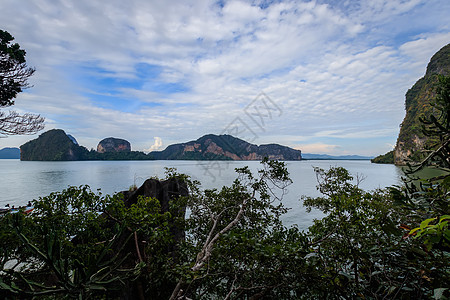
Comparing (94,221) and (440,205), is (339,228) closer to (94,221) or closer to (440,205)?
(440,205)

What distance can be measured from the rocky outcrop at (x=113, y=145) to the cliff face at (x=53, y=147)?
19.5 meters

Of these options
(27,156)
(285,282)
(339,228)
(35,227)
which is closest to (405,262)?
(339,228)

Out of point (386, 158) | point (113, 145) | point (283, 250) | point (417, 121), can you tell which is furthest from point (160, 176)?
point (113, 145)

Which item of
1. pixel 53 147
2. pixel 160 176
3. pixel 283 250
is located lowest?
pixel 160 176

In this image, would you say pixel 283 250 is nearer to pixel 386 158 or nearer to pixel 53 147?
pixel 386 158

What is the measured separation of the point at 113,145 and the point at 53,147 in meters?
32.4

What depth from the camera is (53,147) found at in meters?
109

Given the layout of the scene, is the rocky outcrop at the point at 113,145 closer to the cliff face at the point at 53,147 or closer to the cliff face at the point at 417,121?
the cliff face at the point at 53,147

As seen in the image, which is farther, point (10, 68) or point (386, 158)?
point (386, 158)

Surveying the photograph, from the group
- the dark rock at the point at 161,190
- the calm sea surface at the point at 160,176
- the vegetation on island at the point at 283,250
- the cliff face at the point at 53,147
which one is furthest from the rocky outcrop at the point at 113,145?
the vegetation on island at the point at 283,250

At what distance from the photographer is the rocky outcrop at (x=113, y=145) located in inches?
5372

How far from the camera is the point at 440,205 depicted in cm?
178

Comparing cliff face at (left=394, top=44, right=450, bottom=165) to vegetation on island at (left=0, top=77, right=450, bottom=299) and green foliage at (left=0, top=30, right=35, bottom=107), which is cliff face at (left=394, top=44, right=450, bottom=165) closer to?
vegetation on island at (left=0, top=77, right=450, bottom=299)

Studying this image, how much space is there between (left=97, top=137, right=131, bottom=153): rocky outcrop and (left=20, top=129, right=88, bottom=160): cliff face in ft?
64.0
